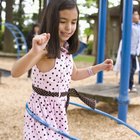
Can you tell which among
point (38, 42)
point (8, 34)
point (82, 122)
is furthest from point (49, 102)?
point (8, 34)

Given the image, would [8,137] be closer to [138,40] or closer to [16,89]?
[138,40]

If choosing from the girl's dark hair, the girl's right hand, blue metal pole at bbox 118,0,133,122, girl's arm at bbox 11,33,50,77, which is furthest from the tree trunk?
the girl's right hand

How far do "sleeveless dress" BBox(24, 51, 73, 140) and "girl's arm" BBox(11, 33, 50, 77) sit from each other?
0.19m

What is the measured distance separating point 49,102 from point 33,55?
1.88 ft

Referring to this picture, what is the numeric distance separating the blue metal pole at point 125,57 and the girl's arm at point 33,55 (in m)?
2.95

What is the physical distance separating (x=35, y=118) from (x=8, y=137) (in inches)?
95.4

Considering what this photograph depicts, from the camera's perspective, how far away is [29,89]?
29.7 feet

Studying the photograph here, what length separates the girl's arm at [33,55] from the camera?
6.51ft

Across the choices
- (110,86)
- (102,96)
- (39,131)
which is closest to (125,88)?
(102,96)

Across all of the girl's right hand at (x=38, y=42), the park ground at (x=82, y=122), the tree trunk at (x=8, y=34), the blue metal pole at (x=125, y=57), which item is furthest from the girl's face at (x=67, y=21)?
the tree trunk at (x=8, y=34)

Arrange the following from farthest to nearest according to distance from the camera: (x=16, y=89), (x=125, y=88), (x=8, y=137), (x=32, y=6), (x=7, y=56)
A: 1. (x=32, y=6)
2. (x=7, y=56)
3. (x=16, y=89)
4. (x=125, y=88)
5. (x=8, y=137)

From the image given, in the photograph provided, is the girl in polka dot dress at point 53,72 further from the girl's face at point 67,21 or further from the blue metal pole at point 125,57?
the blue metal pole at point 125,57

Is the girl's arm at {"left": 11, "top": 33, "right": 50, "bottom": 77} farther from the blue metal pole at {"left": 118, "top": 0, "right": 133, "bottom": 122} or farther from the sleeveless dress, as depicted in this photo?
the blue metal pole at {"left": 118, "top": 0, "right": 133, "bottom": 122}

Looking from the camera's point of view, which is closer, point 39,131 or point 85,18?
point 39,131
